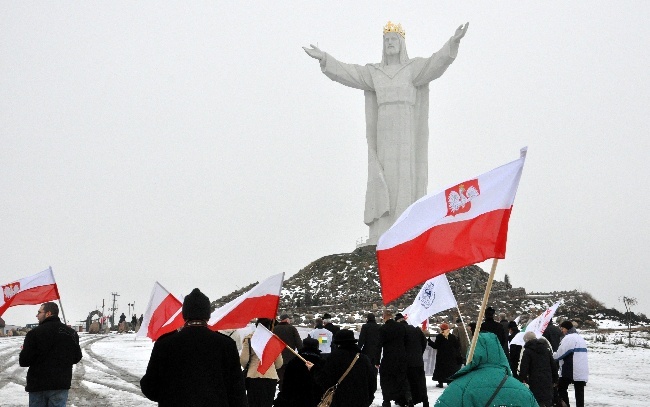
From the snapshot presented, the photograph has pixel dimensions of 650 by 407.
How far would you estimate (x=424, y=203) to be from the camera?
7539 millimetres

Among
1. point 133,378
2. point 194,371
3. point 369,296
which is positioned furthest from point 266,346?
point 369,296

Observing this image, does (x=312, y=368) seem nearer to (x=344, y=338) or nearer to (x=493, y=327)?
(x=344, y=338)

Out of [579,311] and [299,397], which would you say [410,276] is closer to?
[299,397]

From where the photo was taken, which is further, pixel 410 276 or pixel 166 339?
pixel 410 276

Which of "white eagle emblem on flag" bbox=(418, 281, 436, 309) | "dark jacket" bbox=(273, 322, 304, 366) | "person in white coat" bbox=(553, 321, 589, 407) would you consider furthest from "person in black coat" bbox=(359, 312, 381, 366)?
"dark jacket" bbox=(273, 322, 304, 366)

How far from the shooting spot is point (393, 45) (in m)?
46.4

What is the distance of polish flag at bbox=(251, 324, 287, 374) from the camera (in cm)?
922

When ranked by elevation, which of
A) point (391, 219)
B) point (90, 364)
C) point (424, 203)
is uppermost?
point (391, 219)

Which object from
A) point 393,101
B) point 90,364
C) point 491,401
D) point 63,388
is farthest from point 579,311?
point 491,401

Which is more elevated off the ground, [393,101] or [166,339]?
[393,101]

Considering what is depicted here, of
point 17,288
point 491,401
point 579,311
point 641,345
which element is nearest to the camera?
point 491,401

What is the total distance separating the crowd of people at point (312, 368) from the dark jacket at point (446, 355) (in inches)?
29.3

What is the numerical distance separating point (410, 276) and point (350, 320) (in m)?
29.9

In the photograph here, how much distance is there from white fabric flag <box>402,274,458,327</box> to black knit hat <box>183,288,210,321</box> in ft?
24.6
